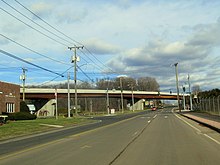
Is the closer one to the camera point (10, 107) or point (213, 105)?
point (213, 105)

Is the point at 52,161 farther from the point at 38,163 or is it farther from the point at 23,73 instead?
the point at 23,73

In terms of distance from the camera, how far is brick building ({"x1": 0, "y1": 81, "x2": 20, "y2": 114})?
54.6 meters

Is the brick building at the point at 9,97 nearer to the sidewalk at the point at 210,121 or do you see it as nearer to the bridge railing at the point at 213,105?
the sidewalk at the point at 210,121

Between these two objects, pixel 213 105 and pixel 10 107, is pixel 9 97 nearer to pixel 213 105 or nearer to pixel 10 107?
pixel 10 107

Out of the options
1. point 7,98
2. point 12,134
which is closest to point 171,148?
point 12,134

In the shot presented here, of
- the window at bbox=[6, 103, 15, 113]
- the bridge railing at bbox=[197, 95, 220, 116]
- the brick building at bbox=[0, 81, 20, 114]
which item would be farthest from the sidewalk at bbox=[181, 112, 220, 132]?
the window at bbox=[6, 103, 15, 113]

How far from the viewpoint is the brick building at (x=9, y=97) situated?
54622 mm

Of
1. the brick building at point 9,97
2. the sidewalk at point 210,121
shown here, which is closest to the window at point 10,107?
the brick building at point 9,97

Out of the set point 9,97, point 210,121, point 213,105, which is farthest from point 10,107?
point 210,121

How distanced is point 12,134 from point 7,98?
3400cm

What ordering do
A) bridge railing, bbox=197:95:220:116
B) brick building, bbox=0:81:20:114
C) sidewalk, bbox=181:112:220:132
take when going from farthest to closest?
brick building, bbox=0:81:20:114 → bridge railing, bbox=197:95:220:116 → sidewalk, bbox=181:112:220:132

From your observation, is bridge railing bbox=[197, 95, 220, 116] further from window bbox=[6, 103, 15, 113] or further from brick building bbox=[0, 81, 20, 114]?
window bbox=[6, 103, 15, 113]

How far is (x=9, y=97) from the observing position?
2264 inches

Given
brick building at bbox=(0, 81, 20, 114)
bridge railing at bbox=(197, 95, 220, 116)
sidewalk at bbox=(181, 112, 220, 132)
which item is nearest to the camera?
sidewalk at bbox=(181, 112, 220, 132)
